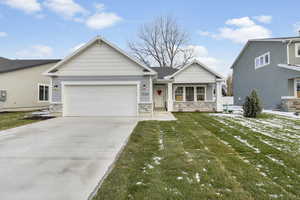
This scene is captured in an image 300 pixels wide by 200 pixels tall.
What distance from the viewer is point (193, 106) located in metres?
14.5

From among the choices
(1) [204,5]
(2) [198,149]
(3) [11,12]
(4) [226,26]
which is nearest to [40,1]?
(3) [11,12]

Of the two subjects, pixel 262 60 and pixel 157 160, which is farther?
pixel 262 60

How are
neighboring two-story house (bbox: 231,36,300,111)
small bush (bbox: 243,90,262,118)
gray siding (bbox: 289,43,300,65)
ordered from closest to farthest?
small bush (bbox: 243,90,262,118) < neighboring two-story house (bbox: 231,36,300,111) < gray siding (bbox: 289,43,300,65)

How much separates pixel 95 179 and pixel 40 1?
14692 mm

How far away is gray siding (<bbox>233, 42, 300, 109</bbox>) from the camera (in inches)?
560

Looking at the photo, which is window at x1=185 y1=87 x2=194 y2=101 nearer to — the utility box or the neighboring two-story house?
the neighboring two-story house

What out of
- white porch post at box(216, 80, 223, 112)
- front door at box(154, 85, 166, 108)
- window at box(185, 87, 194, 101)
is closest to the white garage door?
front door at box(154, 85, 166, 108)

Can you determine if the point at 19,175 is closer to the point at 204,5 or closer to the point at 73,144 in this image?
the point at 73,144

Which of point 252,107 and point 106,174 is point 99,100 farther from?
point 252,107

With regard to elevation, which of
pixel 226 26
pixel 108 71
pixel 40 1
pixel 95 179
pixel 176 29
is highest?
pixel 176 29

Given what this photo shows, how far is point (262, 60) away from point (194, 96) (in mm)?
7786

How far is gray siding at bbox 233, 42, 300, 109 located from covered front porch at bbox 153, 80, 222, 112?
4.91 m

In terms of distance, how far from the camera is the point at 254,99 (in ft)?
35.0

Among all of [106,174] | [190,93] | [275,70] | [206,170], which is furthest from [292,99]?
[106,174]
